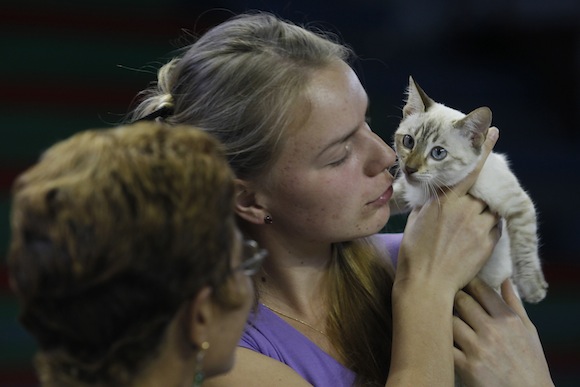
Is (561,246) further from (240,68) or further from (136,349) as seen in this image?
(136,349)

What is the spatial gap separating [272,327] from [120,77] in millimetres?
2207

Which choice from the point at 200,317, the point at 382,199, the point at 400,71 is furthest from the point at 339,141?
the point at 400,71

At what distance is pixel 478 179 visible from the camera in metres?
1.49

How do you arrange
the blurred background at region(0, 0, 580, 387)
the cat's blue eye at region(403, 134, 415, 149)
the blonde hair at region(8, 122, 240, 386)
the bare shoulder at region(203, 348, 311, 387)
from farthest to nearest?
the blurred background at region(0, 0, 580, 387) < the cat's blue eye at region(403, 134, 415, 149) < the bare shoulder at region(203, 348, 311, 387) < the blonde hair at region(8, 122, 240, 386)

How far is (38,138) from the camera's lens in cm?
311

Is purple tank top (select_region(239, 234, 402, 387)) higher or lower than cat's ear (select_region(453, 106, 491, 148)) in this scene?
lower

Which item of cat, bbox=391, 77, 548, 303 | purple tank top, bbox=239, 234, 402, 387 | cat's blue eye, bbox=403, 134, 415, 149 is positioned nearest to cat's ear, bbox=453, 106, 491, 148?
cat, bbox=391, 77, 548, 303

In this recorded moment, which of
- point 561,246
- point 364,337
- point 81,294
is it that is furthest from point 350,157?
point 561,246

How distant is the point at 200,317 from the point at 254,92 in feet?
1.74

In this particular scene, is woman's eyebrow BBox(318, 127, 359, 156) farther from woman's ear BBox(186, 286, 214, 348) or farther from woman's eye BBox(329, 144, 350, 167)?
woman's ear BBox(186, 286, 214, 348)

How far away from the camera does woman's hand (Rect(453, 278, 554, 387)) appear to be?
136 cm

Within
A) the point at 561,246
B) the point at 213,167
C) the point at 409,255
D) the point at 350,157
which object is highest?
the point at 213,167

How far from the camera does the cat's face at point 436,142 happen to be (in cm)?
151

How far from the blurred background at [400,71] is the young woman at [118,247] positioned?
7.11 ft
